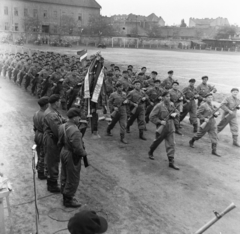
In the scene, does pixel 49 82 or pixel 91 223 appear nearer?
pixel 91 223

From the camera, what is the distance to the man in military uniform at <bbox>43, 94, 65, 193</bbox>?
5988 millimetres

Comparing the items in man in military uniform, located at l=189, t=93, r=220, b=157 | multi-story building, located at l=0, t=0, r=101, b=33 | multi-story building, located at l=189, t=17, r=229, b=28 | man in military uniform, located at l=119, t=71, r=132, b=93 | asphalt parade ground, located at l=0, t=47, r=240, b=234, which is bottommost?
asphalt parade ground, located at l=0, t=47, r=240, b=234

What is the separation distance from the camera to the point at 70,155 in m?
5.44

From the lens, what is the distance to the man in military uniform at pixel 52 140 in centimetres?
599

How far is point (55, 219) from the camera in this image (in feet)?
17.1

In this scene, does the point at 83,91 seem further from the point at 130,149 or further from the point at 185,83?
the point at 185,83

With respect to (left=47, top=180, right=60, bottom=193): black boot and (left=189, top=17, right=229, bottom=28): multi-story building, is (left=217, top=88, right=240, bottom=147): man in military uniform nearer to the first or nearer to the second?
(left=47, top=180, right=60, bottom=193): black boot

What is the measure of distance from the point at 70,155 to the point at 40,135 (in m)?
1.41

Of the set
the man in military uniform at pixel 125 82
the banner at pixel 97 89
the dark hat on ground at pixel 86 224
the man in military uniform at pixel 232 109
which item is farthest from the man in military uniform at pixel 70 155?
the man in military uniform at pixel 125 82

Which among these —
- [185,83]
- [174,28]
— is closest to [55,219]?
[185,83]

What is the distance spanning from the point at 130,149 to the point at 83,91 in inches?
108

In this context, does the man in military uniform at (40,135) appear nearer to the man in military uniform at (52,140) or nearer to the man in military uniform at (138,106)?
the man in military uniform at (52,140)

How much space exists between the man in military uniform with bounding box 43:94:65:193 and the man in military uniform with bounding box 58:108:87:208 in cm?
42

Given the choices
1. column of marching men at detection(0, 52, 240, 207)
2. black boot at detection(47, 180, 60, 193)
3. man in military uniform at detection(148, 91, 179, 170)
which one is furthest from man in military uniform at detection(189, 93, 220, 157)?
black boot at detection(47, 180, 60, 193)
